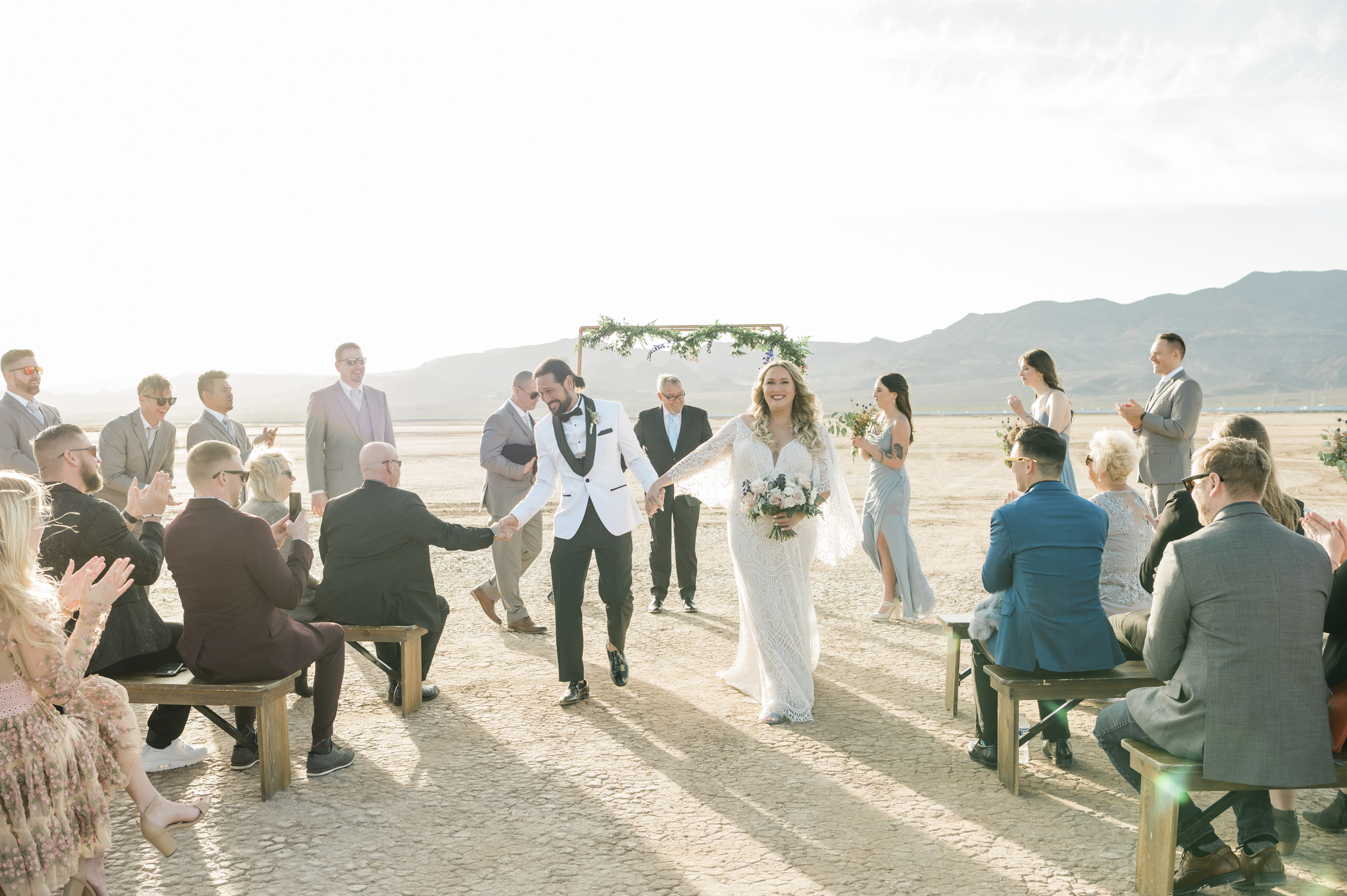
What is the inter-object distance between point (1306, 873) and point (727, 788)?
2597 millimetres

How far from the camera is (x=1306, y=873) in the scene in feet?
12.2

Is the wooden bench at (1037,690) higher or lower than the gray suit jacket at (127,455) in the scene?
lower

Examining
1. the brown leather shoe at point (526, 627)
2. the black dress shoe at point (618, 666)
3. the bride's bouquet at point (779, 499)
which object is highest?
the bride's bouquet at point (779, 499)

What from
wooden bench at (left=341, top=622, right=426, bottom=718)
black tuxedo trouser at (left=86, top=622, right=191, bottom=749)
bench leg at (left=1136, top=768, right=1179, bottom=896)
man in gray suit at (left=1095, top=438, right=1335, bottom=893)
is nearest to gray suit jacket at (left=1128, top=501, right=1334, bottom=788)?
man in gray suit at (left=1095, top=438, right=1335, bottom=893)

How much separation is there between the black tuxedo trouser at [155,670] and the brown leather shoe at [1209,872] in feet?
16.4

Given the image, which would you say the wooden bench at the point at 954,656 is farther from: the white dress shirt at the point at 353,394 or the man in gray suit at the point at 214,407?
the man in gray suit at the point at 214,407

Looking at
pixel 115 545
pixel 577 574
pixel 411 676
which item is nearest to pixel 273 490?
pixel 115 545

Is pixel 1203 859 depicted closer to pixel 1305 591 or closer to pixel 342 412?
pixel 1305 591

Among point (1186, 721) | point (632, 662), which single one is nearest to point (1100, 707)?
point (1186, 721)

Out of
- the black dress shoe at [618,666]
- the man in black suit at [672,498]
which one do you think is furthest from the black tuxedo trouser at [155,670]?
the man in black suit at [672,498]

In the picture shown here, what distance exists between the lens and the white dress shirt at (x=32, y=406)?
7266 millimetres

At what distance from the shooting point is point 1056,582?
4.50 m

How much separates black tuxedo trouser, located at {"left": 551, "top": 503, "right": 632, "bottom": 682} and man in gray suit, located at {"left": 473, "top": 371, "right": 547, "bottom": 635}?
1.99 metres

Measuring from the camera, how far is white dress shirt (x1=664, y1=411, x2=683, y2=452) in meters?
9.23
